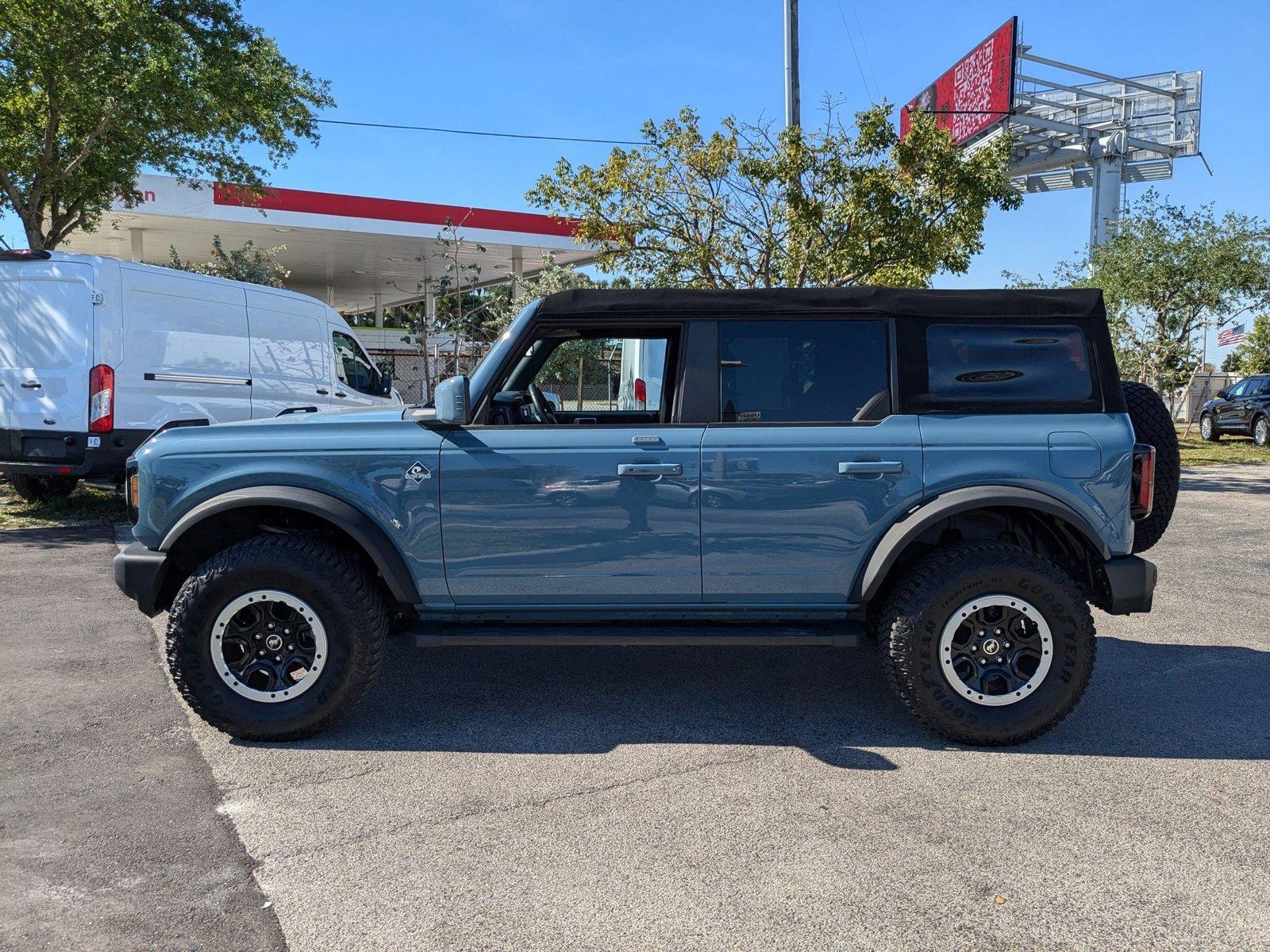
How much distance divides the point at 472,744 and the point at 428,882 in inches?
45.7

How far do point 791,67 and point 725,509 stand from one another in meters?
13.7

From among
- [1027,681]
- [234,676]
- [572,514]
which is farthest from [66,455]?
[1027,681]

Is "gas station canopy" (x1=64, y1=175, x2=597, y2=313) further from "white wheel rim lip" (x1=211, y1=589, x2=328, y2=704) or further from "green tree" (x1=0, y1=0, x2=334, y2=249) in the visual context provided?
"white wheel rim lip" (x1=211, y1=589, x2=328, y2=704)

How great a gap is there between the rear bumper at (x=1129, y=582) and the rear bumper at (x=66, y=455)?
7860mm

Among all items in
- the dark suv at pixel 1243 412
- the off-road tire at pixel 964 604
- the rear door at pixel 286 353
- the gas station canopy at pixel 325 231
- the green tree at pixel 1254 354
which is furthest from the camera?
→ the green tree at pixel 1254 354

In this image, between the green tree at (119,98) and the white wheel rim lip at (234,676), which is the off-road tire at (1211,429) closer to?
the green tree at (119,98)

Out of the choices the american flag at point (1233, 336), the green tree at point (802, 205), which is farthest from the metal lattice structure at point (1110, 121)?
the green tree at point (802, 205)

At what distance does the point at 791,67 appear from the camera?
51.9ft

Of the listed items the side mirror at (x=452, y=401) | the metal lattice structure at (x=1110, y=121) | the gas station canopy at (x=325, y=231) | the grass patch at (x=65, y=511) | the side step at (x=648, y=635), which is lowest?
the grass patch at (x=65, y=511)

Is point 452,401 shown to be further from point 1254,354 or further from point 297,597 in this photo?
point 1254,354

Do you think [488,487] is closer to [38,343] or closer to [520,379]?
[520,379]

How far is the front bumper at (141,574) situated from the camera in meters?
4.16

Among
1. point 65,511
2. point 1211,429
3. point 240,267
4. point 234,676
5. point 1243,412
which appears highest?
point 240,267

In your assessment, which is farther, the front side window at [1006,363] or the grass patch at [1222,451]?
the grass patch at [1222,451]
